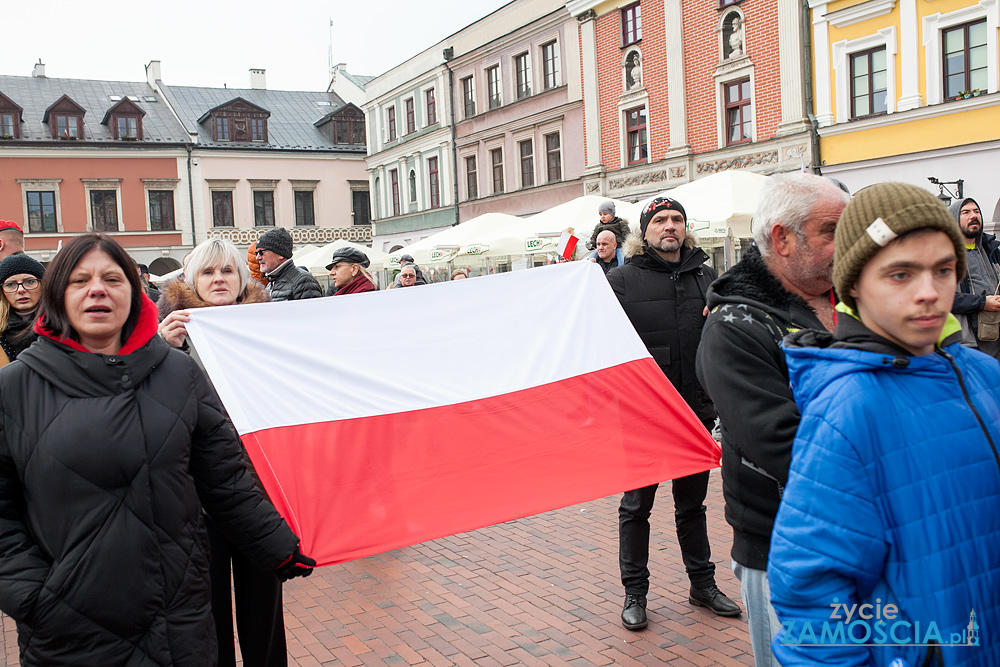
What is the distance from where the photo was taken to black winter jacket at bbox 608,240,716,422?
15.4ft

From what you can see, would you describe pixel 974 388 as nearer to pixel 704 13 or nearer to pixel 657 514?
pixel 657 514

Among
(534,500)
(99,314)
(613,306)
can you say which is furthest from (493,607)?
(99,314)

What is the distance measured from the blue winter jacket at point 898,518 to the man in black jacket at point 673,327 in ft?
9.46

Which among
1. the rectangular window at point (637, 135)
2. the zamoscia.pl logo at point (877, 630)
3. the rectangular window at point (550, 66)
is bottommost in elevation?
the zamoscia.pl logo at point (877, 630)

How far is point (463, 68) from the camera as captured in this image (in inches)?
1371

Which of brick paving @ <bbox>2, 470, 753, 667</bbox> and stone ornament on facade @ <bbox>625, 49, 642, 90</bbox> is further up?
stone ornament on facade @ <bbox>625, 49, 642, 90</bbox>

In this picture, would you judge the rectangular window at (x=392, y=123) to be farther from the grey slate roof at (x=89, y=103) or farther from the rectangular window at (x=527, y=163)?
the grey slate roof at (x=89, y=103)

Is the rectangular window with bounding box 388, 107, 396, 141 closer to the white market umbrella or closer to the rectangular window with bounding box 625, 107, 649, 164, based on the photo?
the rectangular window with bounding box 625, 107, 649, 164

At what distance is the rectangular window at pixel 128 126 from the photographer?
4294 centimetres

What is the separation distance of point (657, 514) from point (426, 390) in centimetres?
339

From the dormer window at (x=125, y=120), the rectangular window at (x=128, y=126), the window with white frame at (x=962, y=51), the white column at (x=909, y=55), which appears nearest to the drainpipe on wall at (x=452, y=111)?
the dormer window at (x=125, y=120)

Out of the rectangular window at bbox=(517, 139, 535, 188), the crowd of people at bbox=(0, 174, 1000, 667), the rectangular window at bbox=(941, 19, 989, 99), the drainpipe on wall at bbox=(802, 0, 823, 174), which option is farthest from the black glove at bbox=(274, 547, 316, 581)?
the rectangular window at bbox=(517, 139, 535, 188)

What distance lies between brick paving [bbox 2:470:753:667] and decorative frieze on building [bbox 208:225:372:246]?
40439 mm

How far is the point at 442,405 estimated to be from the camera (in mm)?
3809
